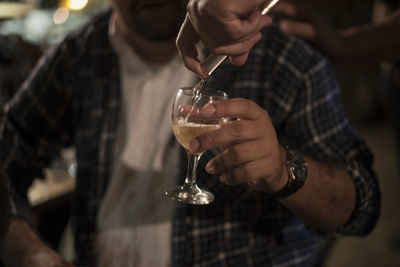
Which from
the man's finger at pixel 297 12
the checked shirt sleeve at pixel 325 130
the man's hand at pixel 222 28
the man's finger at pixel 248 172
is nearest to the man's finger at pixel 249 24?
the man's hand at pixel 222 28

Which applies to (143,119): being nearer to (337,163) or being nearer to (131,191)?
(131,191)

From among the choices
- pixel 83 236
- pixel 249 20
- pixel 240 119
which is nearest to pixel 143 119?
pixel 83 236

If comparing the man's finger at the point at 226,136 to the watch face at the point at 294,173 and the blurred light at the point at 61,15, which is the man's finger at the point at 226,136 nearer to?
the watch face at the point at 294,173

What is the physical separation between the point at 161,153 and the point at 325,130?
0.49 m

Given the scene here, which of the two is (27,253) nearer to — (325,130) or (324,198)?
(324,198)

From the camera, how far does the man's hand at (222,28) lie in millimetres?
693

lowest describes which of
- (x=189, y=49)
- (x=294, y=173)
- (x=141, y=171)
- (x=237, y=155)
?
(x=141, y=171)

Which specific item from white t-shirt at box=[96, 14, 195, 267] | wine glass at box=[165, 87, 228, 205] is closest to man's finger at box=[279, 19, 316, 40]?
white t-shirt at box=[96, 14, 195, 267]

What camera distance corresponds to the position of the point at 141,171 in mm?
1401

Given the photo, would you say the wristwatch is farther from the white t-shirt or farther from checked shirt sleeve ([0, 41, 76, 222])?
checked shirt sleeve ([0, 41, 76, 222])

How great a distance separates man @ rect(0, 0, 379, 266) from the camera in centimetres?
114

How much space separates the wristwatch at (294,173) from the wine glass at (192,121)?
175 mm

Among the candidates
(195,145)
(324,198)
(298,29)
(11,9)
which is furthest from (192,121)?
(11,9)

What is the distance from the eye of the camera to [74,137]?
5.49 feet
